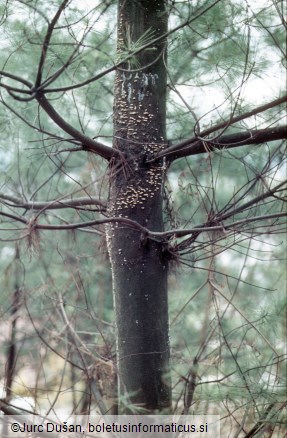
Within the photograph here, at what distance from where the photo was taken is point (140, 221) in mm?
1936

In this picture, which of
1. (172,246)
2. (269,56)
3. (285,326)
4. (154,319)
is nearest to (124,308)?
(154,319)

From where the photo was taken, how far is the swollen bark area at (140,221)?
1898 mm

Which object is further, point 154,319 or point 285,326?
point 285,326

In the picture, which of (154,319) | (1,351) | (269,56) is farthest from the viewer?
(1,351)

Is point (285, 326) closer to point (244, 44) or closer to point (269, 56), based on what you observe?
point (269, 56)

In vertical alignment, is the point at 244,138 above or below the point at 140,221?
above

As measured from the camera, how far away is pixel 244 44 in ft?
6.37

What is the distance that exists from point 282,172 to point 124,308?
887 millimetres

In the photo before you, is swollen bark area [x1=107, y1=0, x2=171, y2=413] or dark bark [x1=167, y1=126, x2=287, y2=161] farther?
swollen bark area [x1=107, y1=0, x2=171, y2=413]

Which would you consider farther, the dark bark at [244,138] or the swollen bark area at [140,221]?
the swollen bark area at [140,221]

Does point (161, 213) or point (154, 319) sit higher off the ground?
point (161, 213)

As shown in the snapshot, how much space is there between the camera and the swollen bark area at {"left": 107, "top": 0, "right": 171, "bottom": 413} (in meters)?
1.90

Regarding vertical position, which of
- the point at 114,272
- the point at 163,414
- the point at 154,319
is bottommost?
the point at 163,414

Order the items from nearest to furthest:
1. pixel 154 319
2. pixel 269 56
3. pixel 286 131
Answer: pixel 286 131, pixel 154 319, pixel 269 56
